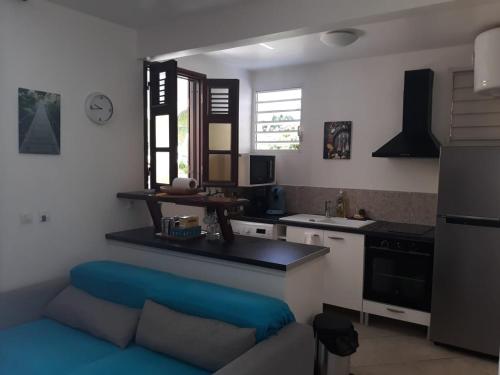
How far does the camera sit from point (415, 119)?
3803mm

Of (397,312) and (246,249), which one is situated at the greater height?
(246,249)

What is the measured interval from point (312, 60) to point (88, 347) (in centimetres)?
351

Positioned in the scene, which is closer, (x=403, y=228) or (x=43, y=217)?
(x=43, y=217)

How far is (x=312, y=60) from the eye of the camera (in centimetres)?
438

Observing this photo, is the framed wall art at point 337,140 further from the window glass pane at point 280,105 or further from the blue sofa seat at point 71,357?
the blue sofa seat at point 71,357

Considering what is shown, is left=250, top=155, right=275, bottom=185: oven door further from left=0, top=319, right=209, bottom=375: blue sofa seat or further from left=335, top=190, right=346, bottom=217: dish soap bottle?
left=0, top=319, right=209, bottom=375: blue sofa seat

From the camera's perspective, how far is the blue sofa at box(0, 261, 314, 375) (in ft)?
6.67

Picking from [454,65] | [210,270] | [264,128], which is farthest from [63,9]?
[454,65]

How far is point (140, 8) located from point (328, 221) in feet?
8.41

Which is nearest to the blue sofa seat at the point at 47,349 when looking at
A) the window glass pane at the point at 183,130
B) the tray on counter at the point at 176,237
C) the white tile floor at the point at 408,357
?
the tray on counter at the point at 176,237

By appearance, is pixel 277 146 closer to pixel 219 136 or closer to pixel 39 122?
pixel 219 136

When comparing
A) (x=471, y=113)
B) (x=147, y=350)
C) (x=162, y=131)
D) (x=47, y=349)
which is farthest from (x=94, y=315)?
(x=471, y=113)

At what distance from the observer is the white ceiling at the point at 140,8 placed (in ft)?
9.09

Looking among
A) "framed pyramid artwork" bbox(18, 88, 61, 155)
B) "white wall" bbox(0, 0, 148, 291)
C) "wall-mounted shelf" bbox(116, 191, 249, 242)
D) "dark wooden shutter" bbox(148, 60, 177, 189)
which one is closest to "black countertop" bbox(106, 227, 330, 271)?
"wall-mounted shelf" bbox(116, 191, 249, 242)
